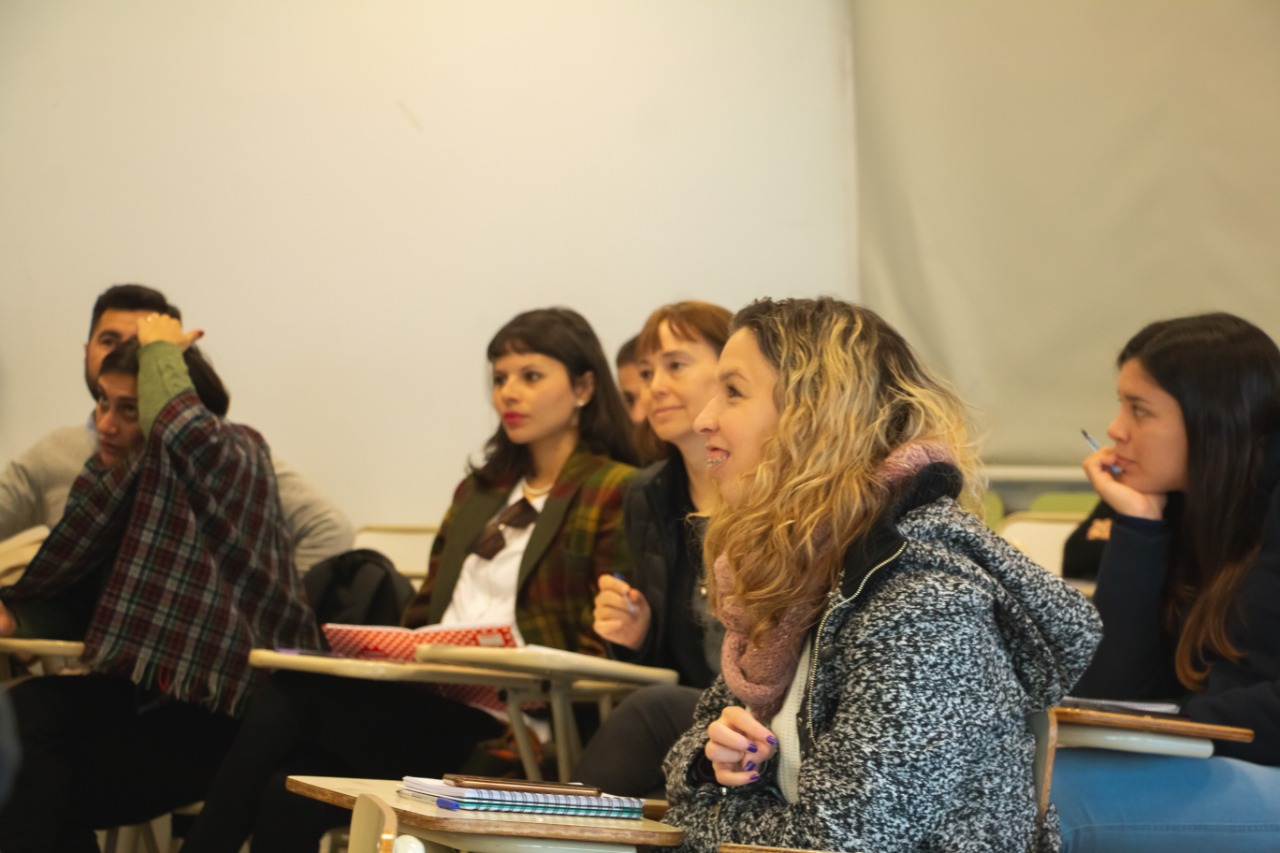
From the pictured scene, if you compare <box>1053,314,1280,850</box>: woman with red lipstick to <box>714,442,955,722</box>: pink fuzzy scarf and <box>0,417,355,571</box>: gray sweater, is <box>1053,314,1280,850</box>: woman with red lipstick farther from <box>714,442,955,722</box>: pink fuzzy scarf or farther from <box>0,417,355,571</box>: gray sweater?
<box>0,417,355,571</box>: gray sweater

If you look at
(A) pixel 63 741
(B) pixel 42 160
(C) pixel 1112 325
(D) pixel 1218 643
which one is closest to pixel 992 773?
(D) pixel 1218 643

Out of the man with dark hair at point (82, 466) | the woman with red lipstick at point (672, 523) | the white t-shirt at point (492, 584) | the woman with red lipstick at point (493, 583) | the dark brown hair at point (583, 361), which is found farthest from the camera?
the man with dark hair at point (82, 466)

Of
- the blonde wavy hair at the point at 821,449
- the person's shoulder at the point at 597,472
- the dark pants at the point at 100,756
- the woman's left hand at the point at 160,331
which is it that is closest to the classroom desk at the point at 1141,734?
the blonde wavy hair at the point at 821,449

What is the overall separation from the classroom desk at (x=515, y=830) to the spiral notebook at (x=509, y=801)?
0.04ft

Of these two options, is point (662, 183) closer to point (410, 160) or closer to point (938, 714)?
point (410, 160)

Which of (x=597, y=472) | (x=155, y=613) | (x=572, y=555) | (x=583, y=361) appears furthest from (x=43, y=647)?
(x=583, y=361)

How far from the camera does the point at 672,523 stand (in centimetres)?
268

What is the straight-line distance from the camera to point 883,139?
3969mm

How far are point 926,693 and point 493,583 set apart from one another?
174 cm

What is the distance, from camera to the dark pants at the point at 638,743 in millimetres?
2197

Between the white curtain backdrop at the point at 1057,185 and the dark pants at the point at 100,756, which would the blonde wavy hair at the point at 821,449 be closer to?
the dark pants at the point at 100,756

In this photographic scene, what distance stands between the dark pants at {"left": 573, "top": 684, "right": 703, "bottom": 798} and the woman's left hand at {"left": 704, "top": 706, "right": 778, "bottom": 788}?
675 mm

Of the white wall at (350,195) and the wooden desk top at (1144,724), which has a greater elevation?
the white wall at (350,195)

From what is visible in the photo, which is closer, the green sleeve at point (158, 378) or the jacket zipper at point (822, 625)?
the jacket zipper at point (822, 625)
